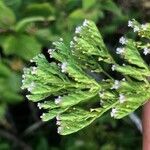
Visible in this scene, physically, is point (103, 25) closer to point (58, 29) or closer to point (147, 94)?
point (58, 29)

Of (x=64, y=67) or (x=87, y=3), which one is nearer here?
(x=64, y=67)

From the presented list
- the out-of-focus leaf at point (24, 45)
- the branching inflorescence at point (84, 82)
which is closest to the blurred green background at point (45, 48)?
the out-of-focus leaf at point (24, 45)

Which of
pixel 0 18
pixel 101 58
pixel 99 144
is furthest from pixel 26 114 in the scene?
pixel 101 58

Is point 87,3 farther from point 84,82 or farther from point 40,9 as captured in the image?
point 84,82

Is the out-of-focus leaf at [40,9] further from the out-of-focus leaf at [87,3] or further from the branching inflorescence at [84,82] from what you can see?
the branching inflorescence at [84,82]

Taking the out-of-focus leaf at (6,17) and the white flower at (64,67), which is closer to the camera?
the white flower at (64,67)

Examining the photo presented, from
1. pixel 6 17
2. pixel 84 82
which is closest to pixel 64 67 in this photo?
pixel 84 82

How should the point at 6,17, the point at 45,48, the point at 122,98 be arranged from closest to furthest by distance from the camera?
the point at 122,98
the point at 6,17
the point at 45,48
